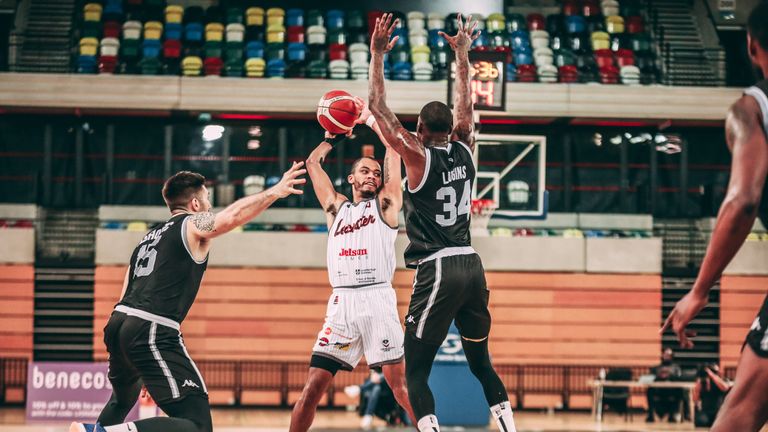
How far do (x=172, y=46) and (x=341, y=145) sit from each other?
13.0 feet

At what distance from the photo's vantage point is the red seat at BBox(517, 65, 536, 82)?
18375 mm

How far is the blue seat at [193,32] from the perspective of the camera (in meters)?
19.8

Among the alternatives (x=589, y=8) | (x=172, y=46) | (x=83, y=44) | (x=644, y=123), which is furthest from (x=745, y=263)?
(x=83, y=44)

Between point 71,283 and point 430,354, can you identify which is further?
point 71,283

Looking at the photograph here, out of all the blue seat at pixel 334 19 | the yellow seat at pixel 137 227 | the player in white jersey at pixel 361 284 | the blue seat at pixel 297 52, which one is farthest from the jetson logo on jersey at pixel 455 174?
the blue seat at pixel 334 19

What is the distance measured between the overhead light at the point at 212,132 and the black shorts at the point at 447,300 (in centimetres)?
1335

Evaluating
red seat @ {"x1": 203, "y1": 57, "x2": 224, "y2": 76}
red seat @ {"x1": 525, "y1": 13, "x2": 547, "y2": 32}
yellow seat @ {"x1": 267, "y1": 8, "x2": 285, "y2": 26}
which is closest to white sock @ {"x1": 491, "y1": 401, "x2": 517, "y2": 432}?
red seat @ {"x1": 203, "y1": 57, "x2": 224, "y2": 76}

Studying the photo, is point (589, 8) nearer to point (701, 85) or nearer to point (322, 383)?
point (701, 85)

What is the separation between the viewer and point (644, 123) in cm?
1870

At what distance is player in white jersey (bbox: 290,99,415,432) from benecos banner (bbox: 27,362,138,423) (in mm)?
6821

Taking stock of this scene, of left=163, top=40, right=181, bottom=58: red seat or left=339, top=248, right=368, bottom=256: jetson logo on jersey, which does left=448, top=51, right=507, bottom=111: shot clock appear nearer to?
left=339, top=248, right=368, bottom=256: jetson logo on jersey

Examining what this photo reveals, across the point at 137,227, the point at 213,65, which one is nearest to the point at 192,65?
the point at 213,65

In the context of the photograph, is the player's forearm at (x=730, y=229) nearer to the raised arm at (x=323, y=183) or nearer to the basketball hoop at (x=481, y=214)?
the raised arm at (x=323, y=183)

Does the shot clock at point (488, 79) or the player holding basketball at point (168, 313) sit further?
the shot clock at point (488, 79)
